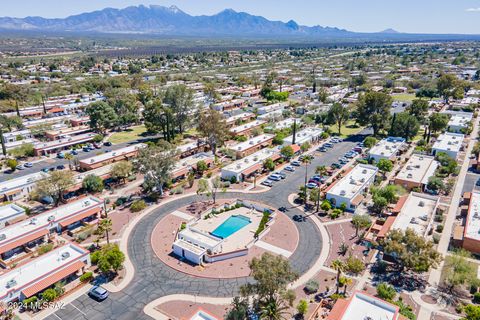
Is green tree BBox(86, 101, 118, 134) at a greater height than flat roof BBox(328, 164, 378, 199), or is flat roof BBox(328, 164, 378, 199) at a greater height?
green tree BBox(86, 101, 118, 134)

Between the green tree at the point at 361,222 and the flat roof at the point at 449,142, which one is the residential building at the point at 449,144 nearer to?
the flat roof at the point at 449,142

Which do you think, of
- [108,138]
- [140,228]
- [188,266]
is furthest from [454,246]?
[108,138]

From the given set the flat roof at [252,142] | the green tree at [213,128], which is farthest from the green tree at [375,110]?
the green tree at [213,128]

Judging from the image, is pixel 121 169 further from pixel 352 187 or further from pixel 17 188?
pixel 352 187

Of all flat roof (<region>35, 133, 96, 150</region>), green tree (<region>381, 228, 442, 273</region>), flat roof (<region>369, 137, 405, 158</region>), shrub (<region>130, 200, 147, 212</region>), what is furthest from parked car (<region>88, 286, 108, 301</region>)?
flat roof (<region>369, 137, 405, 158</region>)

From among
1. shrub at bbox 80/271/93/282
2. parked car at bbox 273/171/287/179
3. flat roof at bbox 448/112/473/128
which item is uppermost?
flat roof at bbox 448/112/473/128

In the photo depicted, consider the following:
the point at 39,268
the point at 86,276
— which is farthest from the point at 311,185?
the point at 39,268

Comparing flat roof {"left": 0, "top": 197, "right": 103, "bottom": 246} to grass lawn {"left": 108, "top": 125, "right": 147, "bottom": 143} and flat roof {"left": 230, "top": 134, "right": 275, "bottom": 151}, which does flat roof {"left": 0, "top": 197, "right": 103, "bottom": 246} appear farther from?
grass lawn {"left": 108, "top": 125, "right": 147, "bottom": 143}
